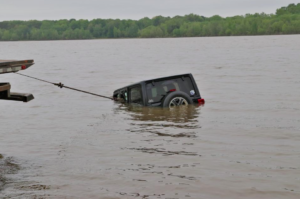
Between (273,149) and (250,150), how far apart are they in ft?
1.66

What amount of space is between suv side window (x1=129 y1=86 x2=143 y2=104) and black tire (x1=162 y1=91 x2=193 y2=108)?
85 centimetres

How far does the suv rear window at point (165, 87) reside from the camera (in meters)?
16.3

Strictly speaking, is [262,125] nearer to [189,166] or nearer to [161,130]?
[161,130]

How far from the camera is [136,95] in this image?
17172 mm

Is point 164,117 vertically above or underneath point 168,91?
underneath

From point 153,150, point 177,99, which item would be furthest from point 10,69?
point 177,99

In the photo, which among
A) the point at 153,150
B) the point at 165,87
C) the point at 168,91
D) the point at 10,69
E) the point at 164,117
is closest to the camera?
the point at 10,69

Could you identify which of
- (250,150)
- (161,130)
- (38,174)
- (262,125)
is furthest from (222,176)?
(262,125)

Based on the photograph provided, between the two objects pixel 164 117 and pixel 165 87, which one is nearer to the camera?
pixel 164 117

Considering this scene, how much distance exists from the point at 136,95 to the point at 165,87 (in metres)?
1.23

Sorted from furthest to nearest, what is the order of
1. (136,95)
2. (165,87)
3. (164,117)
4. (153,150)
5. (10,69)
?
1. (136,95)
2. (165,87)
3. (164,117)
4. (153,150)
5. (10,69)

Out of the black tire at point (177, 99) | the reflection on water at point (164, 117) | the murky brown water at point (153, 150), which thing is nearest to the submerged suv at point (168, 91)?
the black tire at point (177, 99)

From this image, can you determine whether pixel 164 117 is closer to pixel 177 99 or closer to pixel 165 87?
pixel 177 99

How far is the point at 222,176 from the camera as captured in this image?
9258mm
